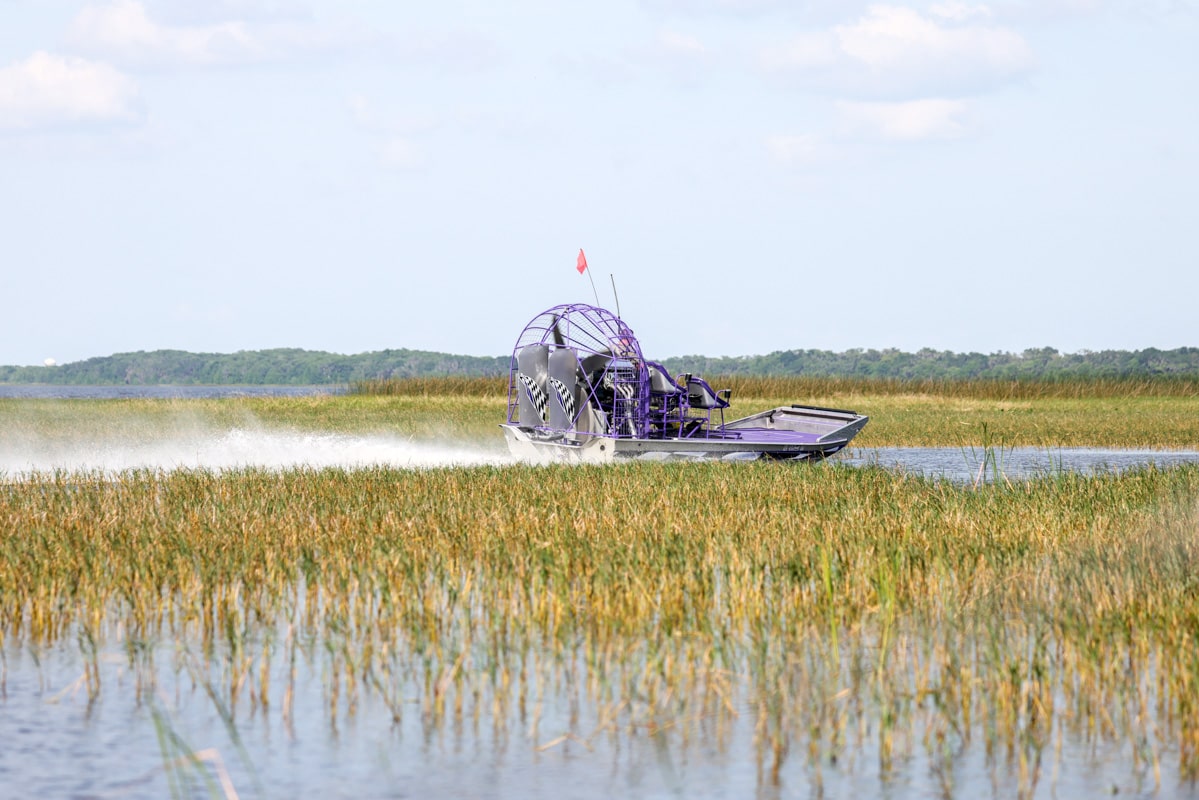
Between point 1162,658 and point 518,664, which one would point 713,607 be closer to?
point 518,664

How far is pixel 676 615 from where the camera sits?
7801 millimetres

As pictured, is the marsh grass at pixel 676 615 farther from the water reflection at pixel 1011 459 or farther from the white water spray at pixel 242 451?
the white water spray at pixel 242 451

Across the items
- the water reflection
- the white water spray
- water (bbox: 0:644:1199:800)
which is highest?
the white water spray

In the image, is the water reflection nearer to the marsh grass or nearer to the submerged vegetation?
the submerged vegetation

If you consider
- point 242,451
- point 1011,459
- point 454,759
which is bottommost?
point 454,759

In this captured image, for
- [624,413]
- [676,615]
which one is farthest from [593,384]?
[676,615]

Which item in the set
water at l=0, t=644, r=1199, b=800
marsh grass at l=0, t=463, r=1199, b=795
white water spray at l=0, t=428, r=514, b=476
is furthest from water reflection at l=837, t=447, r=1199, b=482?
water at l=0, t=644, r=1199, b=800

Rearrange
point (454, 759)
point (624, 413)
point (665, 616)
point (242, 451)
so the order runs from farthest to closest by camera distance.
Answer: point (242, 451) → point (624, 413) → point (665, 616) → point (454, 759)

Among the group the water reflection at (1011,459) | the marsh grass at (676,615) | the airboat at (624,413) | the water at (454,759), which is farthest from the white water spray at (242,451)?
the water at (454,759)

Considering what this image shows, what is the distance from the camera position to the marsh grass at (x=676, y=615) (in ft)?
20.0

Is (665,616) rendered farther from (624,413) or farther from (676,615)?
(624,413)

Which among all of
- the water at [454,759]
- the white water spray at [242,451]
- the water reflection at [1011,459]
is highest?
the white water spray at [242,451]

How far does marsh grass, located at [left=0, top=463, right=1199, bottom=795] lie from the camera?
6.09 m

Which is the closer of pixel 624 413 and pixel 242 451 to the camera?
pixel 624 413
